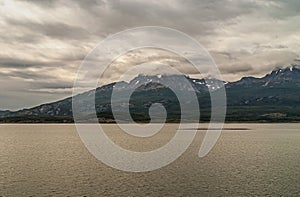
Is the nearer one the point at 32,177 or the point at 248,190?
the point at 248,190

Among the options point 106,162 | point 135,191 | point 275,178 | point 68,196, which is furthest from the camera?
point 106,162

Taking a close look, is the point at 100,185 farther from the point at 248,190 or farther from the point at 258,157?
the point at 258,157

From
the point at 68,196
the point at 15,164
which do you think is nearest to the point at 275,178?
the point at 68,196

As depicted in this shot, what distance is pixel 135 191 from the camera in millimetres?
51688

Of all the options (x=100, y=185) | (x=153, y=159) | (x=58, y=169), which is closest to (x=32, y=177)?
(x=58, y=169)

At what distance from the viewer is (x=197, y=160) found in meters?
85.1

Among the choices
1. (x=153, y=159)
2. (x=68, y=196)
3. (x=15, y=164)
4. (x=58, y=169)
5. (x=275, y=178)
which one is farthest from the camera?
(x=153, y=159)

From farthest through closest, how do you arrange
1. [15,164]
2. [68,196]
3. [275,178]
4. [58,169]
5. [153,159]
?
1. [153,159]
2. [15,164]
3. [58,169]
4. [275,178]
5. [68,196]

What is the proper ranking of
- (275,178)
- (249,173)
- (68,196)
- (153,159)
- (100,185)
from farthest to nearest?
(153,159) < (249,173) < (275,178) < (100,185) < (68,196)

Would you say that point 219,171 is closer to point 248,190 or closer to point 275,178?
point 275,178

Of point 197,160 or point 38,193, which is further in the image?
point 197,160

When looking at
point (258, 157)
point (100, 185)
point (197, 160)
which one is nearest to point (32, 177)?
point (100, 185)

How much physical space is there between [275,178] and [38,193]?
39135mm

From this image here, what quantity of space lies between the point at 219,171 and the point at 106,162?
27961 millimetres
